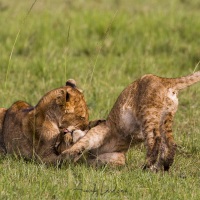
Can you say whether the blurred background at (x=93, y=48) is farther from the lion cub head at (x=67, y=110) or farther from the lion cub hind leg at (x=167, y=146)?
the lion cub hind leg at (x=167, y=146)

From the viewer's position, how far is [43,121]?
6.50 meters

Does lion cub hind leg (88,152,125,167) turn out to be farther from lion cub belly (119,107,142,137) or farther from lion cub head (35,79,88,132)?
lion cub head (35,79,88,132)

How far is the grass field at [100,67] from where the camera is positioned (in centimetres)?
525

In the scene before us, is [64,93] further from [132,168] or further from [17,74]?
[17,74]

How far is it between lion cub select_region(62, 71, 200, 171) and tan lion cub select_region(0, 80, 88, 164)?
20 cm

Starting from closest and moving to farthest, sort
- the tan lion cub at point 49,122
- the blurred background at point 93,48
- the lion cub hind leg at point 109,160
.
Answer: the lion cub hind leg at point 109,160
the tan lion cub at point 49,122
the blurred background at point 93,48

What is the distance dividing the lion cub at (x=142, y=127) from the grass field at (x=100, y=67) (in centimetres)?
16

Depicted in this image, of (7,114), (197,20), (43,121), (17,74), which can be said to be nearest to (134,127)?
(43,121)

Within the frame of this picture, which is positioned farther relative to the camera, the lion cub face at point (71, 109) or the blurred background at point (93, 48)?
the blurred background at point (93, 48)

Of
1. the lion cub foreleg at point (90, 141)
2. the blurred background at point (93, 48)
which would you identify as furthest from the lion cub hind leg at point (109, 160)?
the blurred background at point (93, 48)

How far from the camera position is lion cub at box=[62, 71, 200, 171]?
230 inches

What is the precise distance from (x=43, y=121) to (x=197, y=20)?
17.7ft

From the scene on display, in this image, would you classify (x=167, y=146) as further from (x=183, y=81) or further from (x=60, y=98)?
(x=60, y=98)

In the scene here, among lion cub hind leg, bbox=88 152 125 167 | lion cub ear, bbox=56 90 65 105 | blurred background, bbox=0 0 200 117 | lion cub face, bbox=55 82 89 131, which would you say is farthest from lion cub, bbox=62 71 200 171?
blurred background, bbox=0 0 200 117
